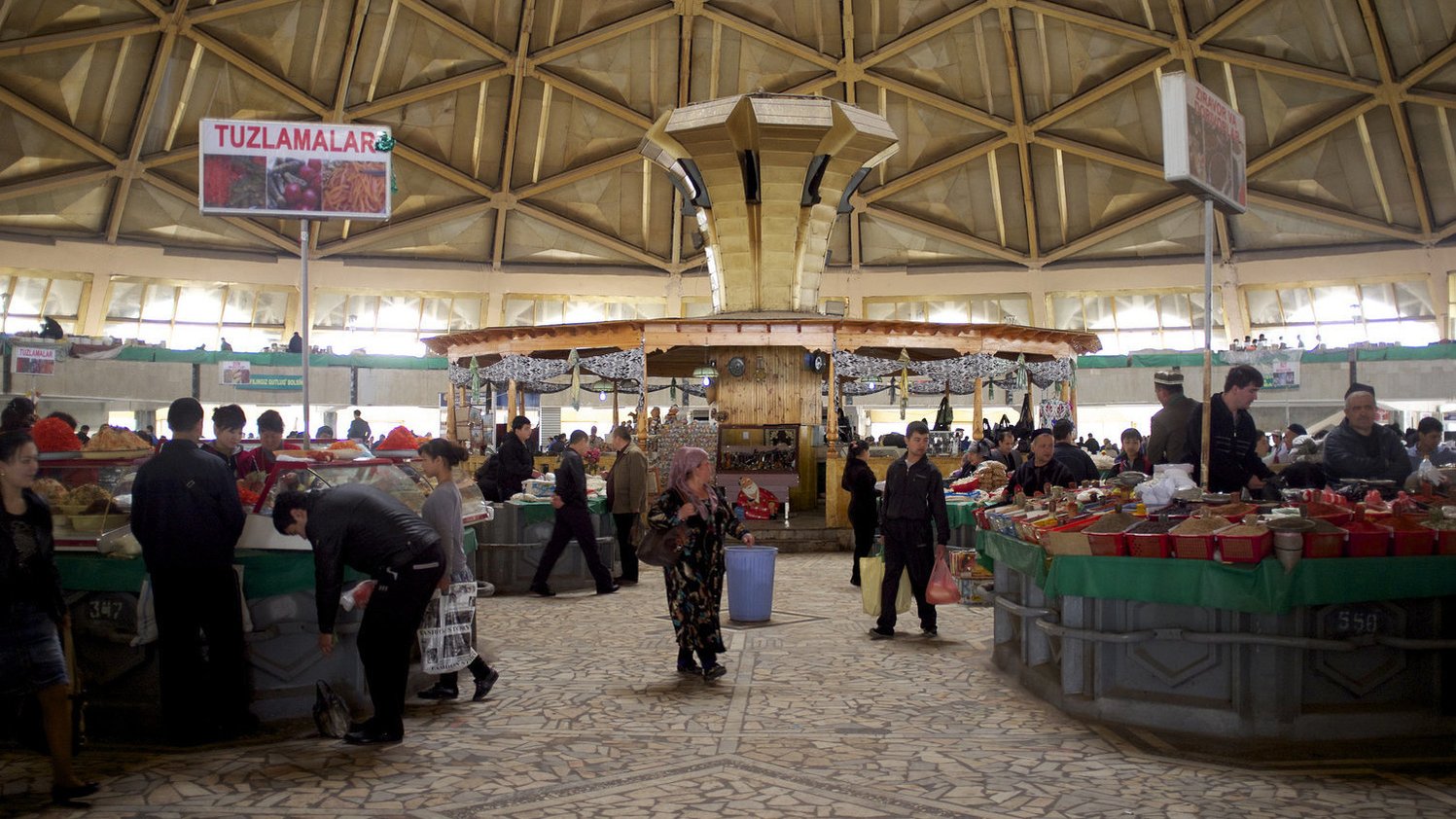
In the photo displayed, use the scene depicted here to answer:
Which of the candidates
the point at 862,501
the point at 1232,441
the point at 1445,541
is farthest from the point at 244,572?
the point at 862,501

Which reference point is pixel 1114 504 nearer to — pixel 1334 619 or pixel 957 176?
pixel 1334 619

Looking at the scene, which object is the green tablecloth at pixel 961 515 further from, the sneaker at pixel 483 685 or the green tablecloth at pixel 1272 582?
the sneaker at pixel 483 685

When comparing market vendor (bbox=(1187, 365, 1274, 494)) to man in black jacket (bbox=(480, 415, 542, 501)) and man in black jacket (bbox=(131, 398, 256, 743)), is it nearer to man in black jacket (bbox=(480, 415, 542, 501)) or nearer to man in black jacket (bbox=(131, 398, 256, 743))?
man in black jacket (bbox=(131, 398, 256, 743))

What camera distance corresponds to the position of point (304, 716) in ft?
20.5

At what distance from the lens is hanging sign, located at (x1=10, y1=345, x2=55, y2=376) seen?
66.3 feet

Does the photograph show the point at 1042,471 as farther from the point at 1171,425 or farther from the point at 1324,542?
the point at 1324,542

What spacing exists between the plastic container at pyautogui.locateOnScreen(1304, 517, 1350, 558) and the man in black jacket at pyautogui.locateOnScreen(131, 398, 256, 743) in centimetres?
518

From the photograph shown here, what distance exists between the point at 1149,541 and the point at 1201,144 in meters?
2.52

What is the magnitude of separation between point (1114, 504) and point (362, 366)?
928 inches

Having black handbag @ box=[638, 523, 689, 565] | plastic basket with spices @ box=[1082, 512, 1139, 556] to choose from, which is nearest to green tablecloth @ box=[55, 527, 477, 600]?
black handbag @ box=[638, 523, 689, 565]

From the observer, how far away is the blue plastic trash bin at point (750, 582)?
938 centimetres

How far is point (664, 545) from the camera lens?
730 centimetres

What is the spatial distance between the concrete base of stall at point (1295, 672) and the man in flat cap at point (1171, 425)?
1943mm

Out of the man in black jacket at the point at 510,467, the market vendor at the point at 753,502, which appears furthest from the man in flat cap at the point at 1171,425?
the market vendor at the point at 753,502
